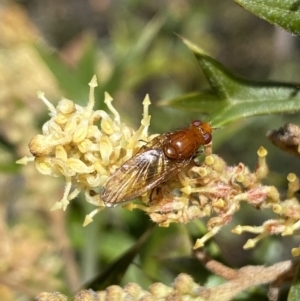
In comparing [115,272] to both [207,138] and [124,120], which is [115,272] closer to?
[207,138]

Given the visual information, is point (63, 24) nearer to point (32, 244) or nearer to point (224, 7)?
point (224, 7)

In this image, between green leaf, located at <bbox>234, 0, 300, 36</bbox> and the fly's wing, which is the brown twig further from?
green leaf, located at <bbox>234, 0, 300, 36</bbox>

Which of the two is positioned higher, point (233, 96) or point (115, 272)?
point (233, 96)

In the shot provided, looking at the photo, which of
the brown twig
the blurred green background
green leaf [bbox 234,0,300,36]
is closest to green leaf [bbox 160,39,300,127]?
the blurred green background

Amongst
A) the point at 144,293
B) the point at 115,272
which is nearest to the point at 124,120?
the point at 115,272

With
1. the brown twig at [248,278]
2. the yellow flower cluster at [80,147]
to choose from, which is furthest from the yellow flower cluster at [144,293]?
the yellow flower cluster at [80,147]

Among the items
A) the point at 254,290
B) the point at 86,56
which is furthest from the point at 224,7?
the point at 254,290
